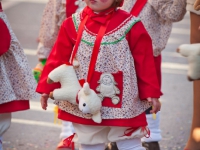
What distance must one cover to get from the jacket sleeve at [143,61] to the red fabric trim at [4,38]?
34.0 inches

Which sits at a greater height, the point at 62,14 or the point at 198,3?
the point at 198,3

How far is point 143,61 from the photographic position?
4.12m

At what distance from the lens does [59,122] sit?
6.20 metres

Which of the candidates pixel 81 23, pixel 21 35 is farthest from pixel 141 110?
pixel 21 35

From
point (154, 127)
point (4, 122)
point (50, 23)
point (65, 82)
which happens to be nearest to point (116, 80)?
point (65, 82)

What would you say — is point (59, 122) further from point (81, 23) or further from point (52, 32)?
point (81, 23)

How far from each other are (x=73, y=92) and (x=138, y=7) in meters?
1.15

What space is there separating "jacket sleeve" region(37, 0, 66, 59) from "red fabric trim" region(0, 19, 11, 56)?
792 mm

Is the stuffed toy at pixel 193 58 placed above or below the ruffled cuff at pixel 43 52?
above

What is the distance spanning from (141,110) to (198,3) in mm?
780

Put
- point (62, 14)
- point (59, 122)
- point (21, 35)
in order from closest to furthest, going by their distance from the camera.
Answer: point (62, 14)
point (59, 122)
point (21, 35)

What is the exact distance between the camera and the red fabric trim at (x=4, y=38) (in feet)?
14.4

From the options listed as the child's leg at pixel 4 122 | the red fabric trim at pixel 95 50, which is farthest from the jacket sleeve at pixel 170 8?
the child's leg at pixel 4 122

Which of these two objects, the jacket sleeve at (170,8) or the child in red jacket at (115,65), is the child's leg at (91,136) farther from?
the jacket sleeve at (170,8)
